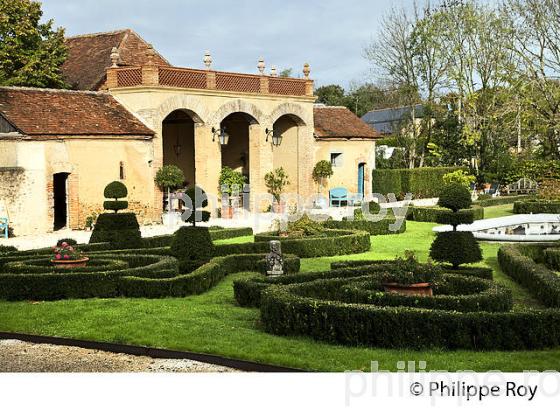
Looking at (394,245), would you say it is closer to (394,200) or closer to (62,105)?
(62,105)

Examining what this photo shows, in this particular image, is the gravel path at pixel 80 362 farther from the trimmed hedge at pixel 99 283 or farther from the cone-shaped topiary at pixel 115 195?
the cone-shaped topiary at pixel 115 195

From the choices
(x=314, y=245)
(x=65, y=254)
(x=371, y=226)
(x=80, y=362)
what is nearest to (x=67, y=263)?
(x=65, y=254)

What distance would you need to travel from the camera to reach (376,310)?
1105cm

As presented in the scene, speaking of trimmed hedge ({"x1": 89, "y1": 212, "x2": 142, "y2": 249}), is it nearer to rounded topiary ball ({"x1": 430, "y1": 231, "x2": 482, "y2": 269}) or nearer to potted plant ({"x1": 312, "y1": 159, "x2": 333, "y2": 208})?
rounded topiary ball ({"x1": 430, "y1": 231, "x2": 482, "y2": 269})

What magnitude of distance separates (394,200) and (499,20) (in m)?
Result: 11.5

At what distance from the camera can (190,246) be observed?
18094 mm

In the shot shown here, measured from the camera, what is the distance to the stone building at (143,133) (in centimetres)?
2656

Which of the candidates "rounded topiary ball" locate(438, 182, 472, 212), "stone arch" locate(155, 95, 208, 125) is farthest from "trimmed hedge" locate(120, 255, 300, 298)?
"stone arch" locate(155, 95, 208, 125)

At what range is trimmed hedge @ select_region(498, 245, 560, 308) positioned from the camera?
13.8 metres

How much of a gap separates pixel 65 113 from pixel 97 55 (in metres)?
7.92

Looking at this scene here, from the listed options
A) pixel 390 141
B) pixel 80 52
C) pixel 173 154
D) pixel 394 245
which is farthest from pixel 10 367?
pixel 390 141

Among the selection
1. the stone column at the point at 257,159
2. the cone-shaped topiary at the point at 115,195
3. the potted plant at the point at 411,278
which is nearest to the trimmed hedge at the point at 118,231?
the cone-shaped topiary at the point at 115,195

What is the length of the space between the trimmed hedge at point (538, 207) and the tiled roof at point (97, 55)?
53.3 feet

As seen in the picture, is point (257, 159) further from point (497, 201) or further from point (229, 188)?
point (497, 201)
